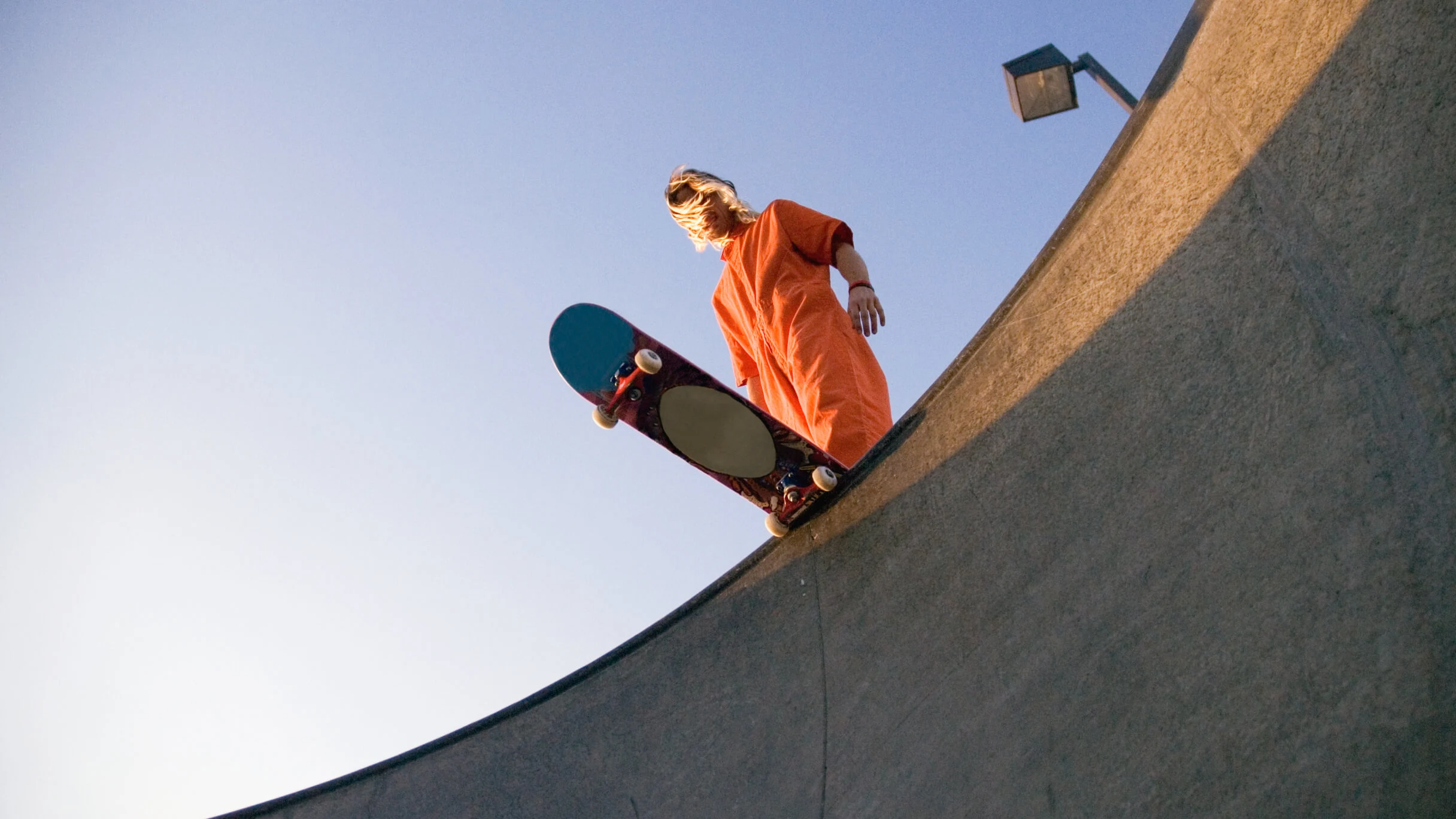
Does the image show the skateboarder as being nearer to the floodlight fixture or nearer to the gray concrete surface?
the gray concrete surface

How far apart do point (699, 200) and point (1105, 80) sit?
2416 millimetres

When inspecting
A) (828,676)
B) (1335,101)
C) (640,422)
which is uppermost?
(640,422)

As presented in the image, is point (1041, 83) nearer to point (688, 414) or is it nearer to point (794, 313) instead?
point (794, 313)

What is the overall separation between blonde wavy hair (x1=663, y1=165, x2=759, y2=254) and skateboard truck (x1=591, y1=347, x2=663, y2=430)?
139 centimetres

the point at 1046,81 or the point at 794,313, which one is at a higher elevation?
the point at 1046,81

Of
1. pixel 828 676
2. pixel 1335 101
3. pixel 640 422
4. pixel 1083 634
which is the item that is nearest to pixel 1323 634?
pixel 1083 634

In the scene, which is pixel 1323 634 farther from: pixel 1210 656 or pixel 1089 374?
pixel 1089 374

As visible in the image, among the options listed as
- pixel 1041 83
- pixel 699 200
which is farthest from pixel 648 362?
pixel 1041 83

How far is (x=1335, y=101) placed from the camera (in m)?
1.94

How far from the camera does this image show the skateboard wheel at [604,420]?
340 cm

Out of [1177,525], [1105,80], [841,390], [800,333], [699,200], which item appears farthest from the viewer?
[1105,80]

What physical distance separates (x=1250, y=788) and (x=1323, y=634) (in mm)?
308

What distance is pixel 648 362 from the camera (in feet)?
Answer: 10.7

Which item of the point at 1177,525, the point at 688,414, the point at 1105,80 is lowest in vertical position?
the point at 1177,525
